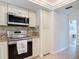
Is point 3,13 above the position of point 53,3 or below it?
below

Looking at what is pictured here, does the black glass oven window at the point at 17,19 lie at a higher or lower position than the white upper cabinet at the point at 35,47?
higher

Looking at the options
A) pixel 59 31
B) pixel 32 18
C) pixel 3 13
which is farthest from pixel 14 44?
pixel 59 31

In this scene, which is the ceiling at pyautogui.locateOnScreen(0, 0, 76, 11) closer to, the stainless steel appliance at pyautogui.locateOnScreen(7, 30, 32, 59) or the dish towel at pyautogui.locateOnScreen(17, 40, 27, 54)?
the stainless steel appliance at pyautogui.locateOnScreen(7, 30, 32, 59)

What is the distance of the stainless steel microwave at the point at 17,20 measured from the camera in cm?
358

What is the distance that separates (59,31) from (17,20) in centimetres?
261

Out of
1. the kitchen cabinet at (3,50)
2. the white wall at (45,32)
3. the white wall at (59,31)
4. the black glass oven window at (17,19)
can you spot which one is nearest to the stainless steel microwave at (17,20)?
the black glass oven window at (17,19)

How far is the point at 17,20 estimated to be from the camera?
3875mm

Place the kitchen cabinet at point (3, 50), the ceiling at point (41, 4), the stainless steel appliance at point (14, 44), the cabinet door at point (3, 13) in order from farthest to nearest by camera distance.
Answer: the ceiling at point (41, 4)
the cabinet door at point (3, 13)
the stainless steel appliance at point (14, 44)
the kitchen cabinet at point (3, 50)

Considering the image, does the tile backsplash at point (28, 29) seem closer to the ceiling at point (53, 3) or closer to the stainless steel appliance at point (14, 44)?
the stainless steel appliance at point (14, 44)

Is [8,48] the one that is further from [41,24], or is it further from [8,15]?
[41,24]

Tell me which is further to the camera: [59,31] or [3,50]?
[59,31]

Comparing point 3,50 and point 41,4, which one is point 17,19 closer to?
point 41,4

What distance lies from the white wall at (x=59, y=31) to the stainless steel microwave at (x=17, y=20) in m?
1.47

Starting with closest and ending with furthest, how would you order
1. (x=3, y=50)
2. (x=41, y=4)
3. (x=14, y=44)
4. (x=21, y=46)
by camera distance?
(x=3, y=50), (x=14, y=44), (x=21, y=46), (x=41, y=4)
